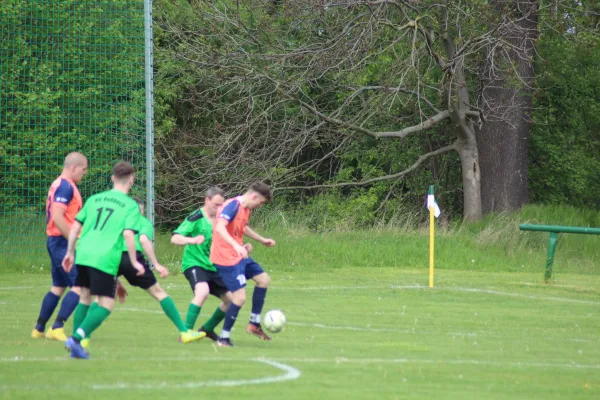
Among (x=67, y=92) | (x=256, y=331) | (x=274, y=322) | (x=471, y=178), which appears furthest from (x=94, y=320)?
(x=471, y=178)

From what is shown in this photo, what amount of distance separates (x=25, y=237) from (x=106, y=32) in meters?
4.85

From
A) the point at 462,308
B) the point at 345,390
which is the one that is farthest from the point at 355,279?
the point at 345,390

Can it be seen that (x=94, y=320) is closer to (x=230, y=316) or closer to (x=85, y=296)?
(x=85, y=296)

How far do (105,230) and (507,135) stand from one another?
20.3m

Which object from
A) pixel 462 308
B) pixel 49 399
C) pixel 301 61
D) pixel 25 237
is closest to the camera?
pixel 49 399

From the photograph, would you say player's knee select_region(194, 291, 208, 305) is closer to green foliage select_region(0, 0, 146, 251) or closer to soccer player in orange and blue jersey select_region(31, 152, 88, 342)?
soccer player in orange and blue jersey select_region(31, 152, 88, 342)

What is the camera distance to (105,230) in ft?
29.7

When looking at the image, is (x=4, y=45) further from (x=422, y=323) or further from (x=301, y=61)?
(x=422, y=323)

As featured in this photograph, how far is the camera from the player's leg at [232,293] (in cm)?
1006

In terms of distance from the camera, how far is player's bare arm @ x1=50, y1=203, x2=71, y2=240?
33.9 feet

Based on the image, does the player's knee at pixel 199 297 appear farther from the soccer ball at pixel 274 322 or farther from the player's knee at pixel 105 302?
the player's knee at pixel 105 302

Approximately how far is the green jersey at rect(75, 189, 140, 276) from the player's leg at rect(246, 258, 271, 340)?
2.06m

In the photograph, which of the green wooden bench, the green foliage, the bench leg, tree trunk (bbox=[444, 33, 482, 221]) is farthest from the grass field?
tree trunk (bbox=[444, 33, 482, 221])

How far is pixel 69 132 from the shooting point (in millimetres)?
22906
